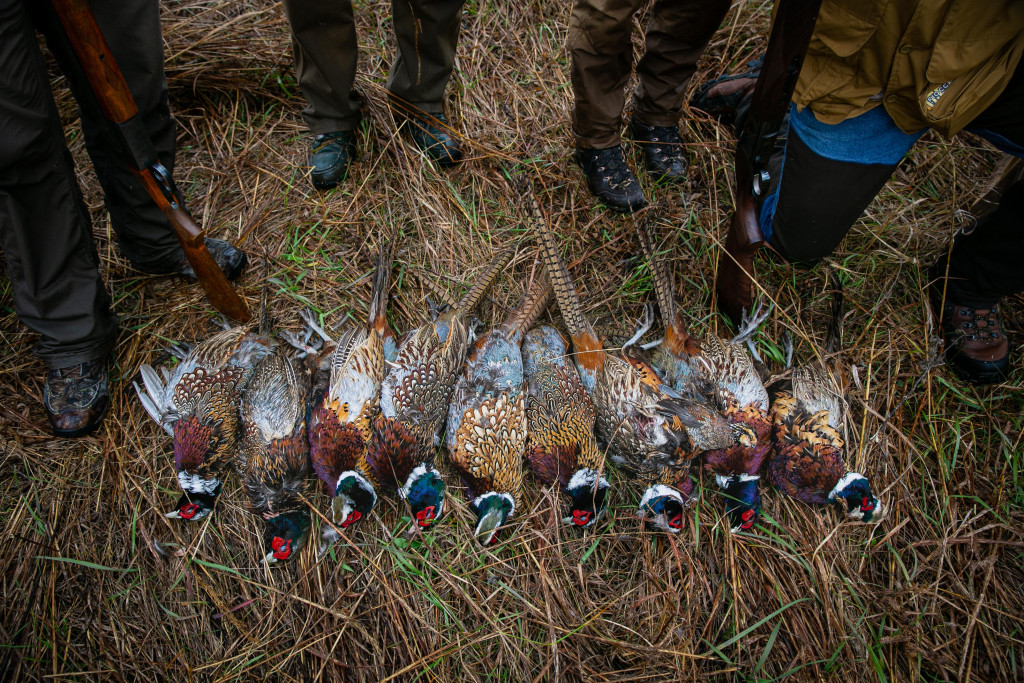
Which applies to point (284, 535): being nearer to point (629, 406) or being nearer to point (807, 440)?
point (629, 406)

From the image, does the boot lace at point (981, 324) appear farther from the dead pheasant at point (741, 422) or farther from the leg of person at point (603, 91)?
the leg of person at point (603, 91)

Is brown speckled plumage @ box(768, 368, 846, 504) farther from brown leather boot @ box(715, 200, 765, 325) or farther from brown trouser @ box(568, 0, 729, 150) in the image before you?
brown trouser @ box(568, 0, 729, 150)

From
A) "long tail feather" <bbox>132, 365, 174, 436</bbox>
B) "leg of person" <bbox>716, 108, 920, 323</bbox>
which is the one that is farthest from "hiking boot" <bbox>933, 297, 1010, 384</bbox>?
"long tail feather" <bbox>132, 365, 174, 436</bbox>

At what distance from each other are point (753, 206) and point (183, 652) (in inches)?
133

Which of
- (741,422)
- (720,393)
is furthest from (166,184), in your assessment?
(741,422)

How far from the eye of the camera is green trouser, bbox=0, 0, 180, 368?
72.4 inches

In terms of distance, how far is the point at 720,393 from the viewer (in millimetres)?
2688

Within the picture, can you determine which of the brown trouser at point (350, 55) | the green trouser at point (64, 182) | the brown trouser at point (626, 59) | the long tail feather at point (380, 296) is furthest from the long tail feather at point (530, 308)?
the green trouser at point (64, 182)

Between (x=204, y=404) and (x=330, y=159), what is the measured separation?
5.31 ft

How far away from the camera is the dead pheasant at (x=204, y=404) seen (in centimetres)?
237

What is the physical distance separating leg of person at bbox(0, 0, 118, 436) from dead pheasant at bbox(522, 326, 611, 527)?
7.24ft

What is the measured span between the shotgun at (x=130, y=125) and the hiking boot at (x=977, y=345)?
157 inches

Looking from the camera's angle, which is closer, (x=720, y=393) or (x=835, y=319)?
(x=720, y=393)

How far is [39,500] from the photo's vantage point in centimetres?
240
